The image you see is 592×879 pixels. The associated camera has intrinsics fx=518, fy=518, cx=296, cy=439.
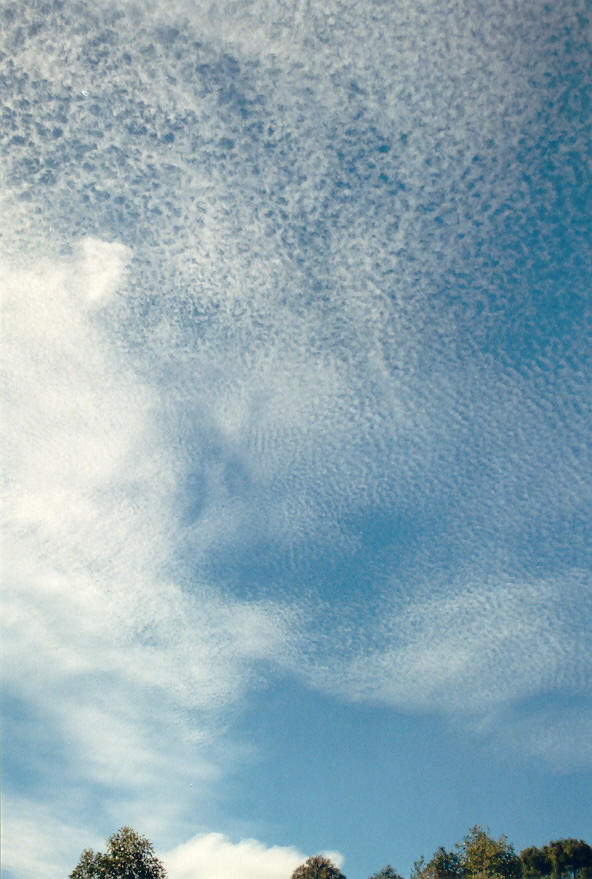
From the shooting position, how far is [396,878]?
297ft

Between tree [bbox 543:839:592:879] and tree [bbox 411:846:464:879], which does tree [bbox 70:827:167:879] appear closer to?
tree [bbox 411:846:464:879]

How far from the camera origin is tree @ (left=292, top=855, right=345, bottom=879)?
282 ft

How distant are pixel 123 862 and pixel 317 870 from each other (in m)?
51.8

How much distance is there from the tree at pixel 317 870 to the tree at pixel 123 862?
46.9 m

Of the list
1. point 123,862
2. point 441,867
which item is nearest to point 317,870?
point 441,867

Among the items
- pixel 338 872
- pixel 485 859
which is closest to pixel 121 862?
pixel 485 859

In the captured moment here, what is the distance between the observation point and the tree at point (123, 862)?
49.8 metres

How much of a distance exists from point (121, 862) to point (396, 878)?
63.7 meters

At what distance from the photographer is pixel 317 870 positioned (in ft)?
284

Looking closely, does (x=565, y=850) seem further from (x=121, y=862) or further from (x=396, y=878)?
(x=121, y=862)

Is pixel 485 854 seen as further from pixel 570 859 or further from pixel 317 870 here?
pixel 317 870

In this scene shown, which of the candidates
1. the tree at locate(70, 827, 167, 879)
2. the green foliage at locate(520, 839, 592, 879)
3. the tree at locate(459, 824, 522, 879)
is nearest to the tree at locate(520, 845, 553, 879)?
the green foliage at locate(520, 839, 592, 879)

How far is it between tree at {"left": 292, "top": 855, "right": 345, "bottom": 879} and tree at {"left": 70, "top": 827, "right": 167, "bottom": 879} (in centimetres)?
4689

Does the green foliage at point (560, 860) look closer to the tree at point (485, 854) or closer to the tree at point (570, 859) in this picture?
the tree at point (570, 859)
